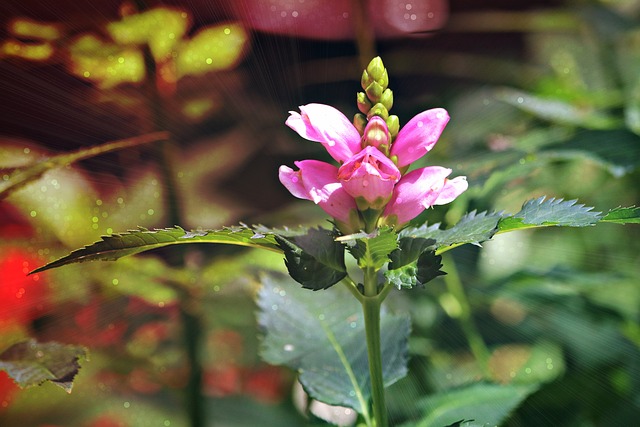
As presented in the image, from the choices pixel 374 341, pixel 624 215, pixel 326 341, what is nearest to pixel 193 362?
pixel 326 341

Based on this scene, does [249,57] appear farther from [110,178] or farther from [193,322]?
[193,322]

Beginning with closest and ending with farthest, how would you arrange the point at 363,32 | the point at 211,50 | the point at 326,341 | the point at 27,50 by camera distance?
the point at 326,341, the point at 27,50, the point at 211,50, the point at 363,32

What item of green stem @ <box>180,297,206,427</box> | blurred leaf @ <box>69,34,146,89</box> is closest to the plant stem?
green stem @ <box>180,297,206,427</box>

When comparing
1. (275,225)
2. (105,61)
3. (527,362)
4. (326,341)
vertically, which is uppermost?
(105,61)

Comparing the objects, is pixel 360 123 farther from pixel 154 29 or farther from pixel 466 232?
pixel 154 29

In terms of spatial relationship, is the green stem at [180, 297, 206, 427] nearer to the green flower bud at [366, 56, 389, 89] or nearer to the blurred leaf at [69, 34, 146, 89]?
the blurred leaf at [69, 34, 146, 89]

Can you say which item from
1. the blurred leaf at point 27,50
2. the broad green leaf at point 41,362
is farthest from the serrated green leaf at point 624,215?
the blurred leaf at point 27,50
